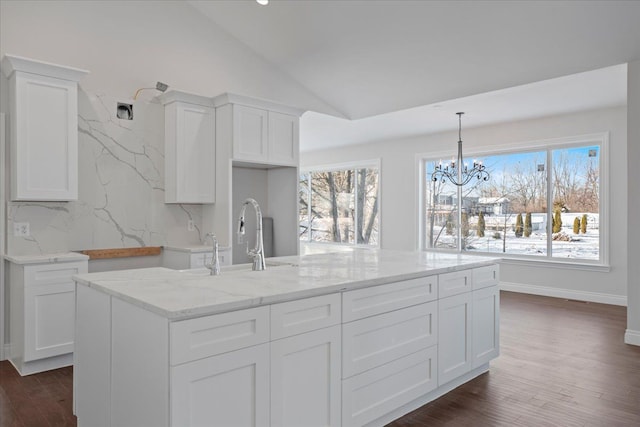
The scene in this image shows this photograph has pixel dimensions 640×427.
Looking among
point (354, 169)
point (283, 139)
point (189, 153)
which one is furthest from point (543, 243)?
point (189, 153)

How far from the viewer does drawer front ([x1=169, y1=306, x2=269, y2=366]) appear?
4.96 ft

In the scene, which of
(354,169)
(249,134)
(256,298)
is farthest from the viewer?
(354,169)

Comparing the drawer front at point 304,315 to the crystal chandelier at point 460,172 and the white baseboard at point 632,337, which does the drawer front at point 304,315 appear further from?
the crystal chandelier at point 460,172

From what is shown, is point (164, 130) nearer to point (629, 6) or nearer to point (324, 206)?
point (629, 6)

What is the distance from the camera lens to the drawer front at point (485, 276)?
9.87 ft

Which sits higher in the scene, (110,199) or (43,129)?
(43,129)

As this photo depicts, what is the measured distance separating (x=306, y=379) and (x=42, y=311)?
7.91 feet

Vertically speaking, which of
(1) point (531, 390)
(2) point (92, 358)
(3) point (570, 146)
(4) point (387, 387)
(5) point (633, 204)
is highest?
(3) point (570, 146)

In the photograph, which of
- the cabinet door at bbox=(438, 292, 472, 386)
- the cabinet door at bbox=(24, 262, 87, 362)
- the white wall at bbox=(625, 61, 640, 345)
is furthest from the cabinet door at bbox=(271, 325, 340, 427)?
the white wall at bbox=(625, 61, 640, 345)

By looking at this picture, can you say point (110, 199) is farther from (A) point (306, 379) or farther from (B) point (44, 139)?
(A) point (306, 379)

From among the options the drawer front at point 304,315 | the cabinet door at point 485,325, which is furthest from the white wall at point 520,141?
the drawer front at point 304,315

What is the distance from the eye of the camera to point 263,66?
17.5 ft

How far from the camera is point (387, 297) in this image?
235cm

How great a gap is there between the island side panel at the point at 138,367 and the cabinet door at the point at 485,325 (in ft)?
7.02
